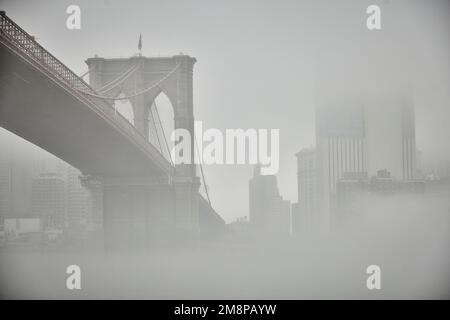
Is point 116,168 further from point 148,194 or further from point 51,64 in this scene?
point 51,64

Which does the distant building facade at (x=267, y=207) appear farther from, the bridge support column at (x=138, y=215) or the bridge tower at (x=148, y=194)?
the bridge support column at (x=138, y=215)

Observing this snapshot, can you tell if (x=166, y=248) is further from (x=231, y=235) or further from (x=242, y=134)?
(x=242, y=134)

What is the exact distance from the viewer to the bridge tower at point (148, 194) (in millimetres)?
17781

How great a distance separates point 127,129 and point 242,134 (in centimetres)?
382

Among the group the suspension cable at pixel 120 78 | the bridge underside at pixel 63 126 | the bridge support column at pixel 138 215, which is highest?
the suspension cable at pixel 120 78

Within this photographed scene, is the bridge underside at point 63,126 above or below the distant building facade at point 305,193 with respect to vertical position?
above

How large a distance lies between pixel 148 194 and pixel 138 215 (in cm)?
67

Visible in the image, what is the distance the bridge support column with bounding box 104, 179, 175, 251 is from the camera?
57.9 ft

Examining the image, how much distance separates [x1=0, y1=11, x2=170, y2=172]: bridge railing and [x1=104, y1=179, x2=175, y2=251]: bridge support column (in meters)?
1.77

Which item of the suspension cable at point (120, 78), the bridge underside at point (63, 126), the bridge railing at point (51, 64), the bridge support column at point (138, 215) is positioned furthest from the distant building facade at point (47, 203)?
the suspension cable at point (120, 78)

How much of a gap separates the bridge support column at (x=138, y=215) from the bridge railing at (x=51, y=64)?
1774 mm

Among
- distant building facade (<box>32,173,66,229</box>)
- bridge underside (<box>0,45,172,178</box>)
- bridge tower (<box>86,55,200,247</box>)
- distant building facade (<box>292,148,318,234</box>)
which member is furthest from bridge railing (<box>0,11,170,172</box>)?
distant building facade (<box>292,148,318,234</box>)

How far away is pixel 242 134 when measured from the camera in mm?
13867

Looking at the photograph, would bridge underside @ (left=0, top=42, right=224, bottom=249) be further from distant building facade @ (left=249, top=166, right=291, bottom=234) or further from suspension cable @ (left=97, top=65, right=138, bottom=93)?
suspension cable @ (left=97, top=65, right=138, bottom=93)
